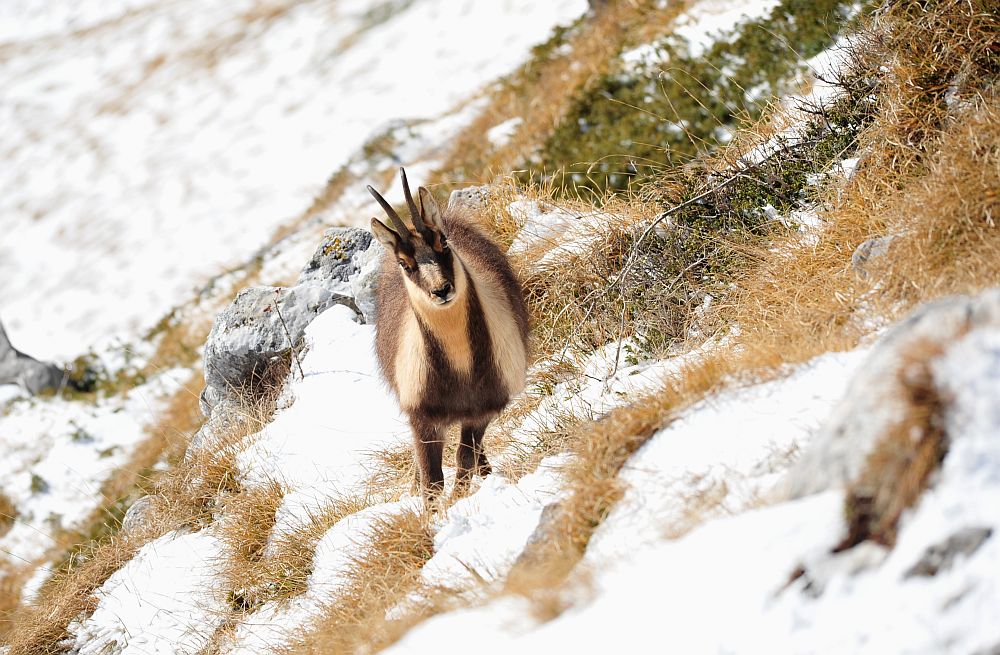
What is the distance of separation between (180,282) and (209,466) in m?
9.94

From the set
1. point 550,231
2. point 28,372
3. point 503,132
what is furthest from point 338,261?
point 28,372

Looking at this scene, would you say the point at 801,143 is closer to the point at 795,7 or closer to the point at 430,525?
the point at 430,525

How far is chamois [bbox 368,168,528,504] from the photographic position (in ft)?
13.1

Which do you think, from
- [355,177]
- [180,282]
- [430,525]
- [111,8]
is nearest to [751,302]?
[430,525]

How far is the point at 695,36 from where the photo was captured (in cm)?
998

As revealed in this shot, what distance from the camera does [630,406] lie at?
368cm

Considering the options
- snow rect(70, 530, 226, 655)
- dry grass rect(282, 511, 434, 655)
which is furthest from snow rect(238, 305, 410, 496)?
dry grass rect(282, 511, 434, 655)

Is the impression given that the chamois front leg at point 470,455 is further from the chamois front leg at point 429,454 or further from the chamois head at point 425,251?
the chamois head at point 425,251

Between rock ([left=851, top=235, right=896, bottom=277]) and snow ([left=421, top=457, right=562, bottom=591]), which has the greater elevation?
rock ([left=851, top=235, right=896, bottom=277])

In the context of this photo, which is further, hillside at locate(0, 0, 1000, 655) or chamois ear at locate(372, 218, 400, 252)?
chamois ear at locate(372, 218, 400, 252)

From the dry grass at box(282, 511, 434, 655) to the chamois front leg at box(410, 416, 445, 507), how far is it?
0.36m

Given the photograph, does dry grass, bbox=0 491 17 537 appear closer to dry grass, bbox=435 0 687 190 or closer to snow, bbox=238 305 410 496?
snow, bbox=238 305 410 496

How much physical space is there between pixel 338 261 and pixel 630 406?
4104 millimetres

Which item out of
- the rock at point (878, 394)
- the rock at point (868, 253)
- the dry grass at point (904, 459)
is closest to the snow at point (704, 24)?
the rock at point (868, 253)
